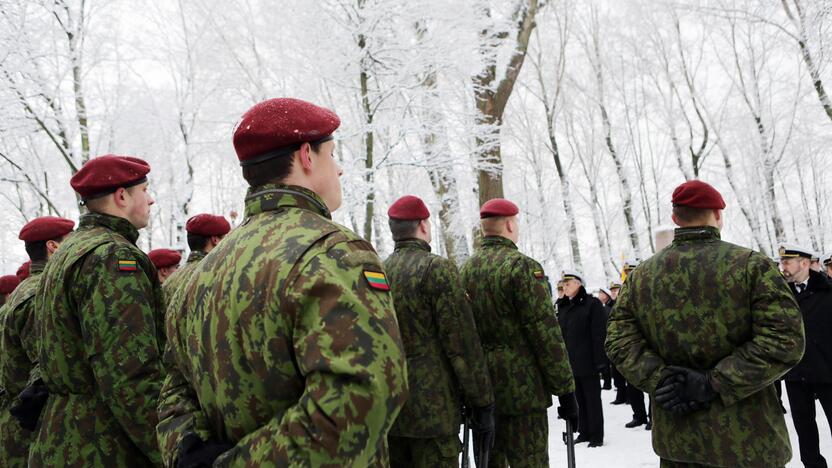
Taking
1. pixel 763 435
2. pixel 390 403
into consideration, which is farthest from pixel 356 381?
pixel 763 435

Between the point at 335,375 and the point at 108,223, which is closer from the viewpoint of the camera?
the point at 335,375

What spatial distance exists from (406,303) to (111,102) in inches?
532

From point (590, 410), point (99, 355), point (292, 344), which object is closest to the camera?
point (292, 344)

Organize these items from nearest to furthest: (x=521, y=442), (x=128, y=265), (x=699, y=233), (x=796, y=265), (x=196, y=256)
A: (x=128, y=265) → (x=699, y=233) → (x=521, y=442) → (x=196, y=256) → (x=796, y=265)

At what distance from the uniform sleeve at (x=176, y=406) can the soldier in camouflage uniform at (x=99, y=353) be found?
29.5 inches

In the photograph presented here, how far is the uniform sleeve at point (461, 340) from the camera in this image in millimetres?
3838

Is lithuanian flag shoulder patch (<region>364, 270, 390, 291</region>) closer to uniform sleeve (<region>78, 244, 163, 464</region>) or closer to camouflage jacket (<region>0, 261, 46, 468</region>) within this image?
uniform sleeve (<region>78, 244, 163, 464</region>)

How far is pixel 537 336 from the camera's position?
4.14 meters

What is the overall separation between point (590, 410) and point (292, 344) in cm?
662

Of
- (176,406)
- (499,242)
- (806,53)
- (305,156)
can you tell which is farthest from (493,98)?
(176,406)

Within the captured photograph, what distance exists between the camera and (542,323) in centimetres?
412

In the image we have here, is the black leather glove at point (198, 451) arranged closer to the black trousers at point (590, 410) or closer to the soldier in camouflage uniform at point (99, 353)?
the soldier in camouflage uniform at point (99, 353)

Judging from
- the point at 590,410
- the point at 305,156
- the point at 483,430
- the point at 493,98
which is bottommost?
the point at 590,410

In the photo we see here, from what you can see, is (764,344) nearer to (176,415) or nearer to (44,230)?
(176,415)
